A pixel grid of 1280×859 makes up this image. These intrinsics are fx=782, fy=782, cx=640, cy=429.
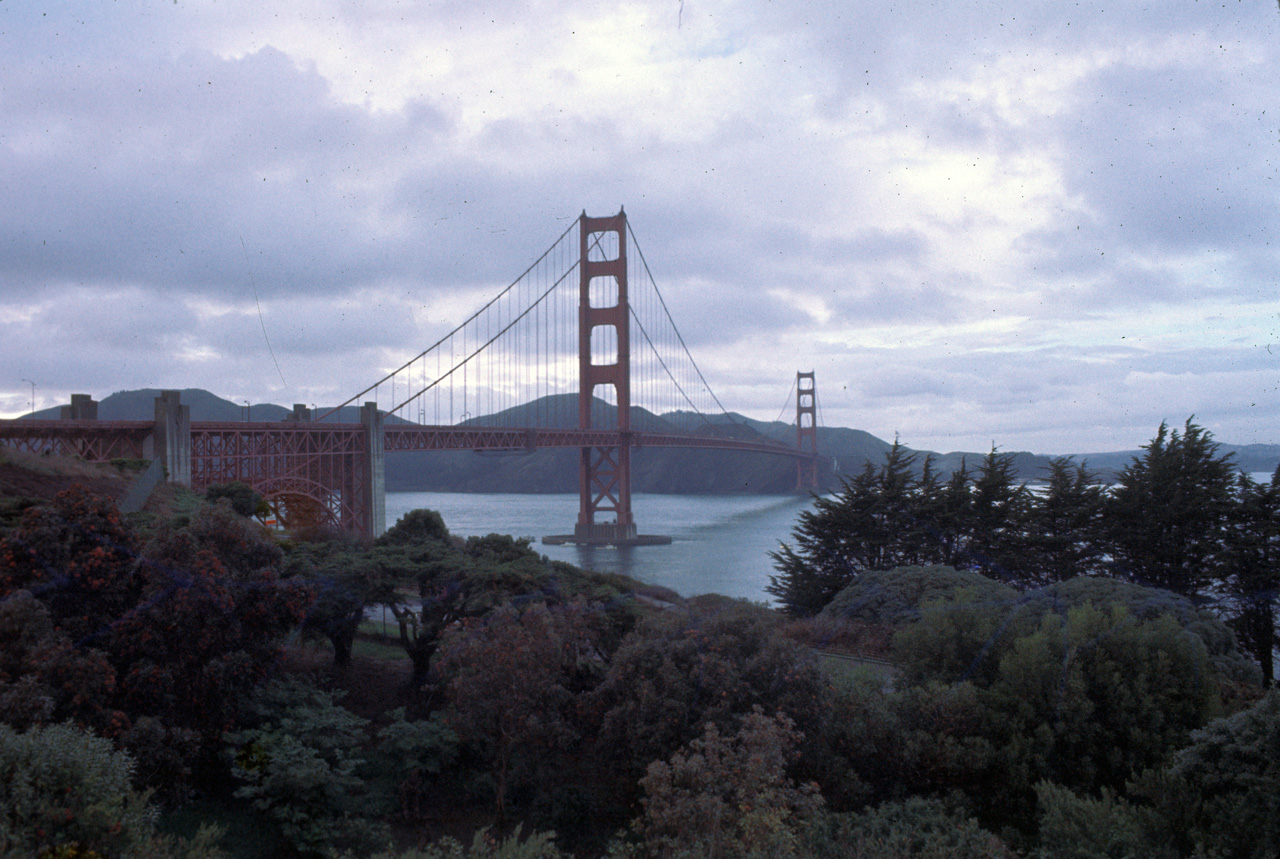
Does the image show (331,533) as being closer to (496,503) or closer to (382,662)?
(382,662)

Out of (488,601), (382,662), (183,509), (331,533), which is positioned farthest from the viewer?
(331,533)

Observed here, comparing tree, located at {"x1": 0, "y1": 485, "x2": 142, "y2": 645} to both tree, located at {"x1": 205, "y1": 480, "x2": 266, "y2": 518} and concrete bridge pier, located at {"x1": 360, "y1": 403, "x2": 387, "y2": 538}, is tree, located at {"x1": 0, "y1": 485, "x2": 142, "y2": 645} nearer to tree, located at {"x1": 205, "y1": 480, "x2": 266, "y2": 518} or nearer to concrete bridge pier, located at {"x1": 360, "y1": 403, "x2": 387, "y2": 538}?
tree, located at {"x1": 205, "y1": 480, "x2": 266, "y2": 518}

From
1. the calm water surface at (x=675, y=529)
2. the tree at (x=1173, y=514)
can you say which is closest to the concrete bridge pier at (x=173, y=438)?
the calm water surface at (x=675, y=529)

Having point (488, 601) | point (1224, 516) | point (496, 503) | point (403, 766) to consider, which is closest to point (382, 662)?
point (488, 601)

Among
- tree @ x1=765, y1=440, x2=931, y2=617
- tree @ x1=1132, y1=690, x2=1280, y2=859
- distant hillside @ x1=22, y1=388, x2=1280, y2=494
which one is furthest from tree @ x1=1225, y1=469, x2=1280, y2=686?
distant hillside @ x1=22, y1=388, x2=1280, y2=494

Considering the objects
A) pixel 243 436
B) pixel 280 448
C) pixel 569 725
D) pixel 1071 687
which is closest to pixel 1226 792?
pixel 1071 687

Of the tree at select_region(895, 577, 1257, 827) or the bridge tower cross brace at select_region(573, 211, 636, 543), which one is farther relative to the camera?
the bridge tower cross brace at select_region(573, 211, 636, 543)
